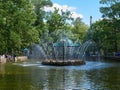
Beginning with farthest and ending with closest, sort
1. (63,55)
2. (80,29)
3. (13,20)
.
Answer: (80,29) < (13,20) < (63,55)

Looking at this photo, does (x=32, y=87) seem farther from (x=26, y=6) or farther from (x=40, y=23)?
(x=40, y=23)

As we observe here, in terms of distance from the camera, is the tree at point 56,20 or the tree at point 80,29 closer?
the tree at point 56,20

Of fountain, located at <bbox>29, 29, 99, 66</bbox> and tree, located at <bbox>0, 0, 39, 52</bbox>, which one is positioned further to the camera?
tree, located at <bbox>0, 0, 39, 52</bbox>

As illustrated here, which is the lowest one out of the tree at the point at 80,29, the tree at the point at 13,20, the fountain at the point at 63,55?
the fountain at the point at 63,55

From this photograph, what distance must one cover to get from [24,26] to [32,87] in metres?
39.8

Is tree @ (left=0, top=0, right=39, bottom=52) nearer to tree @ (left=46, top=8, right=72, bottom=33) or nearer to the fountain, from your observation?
the fountain

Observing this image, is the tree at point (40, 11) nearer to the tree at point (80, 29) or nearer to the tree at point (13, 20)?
the tree at point (13, 20)

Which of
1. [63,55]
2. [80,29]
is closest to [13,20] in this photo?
[63,55]

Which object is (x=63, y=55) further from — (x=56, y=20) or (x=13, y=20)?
(x=56, y=20)

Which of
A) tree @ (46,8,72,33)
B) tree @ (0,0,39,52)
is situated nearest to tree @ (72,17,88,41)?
tree @ (46,8,72,33)

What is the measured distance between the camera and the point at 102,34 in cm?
9150

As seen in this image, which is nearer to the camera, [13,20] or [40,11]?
[13,20]

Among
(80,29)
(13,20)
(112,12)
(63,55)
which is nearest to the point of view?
(63,55)

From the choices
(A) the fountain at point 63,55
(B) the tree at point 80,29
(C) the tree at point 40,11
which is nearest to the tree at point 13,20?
(A) the fountain at point 63,55
